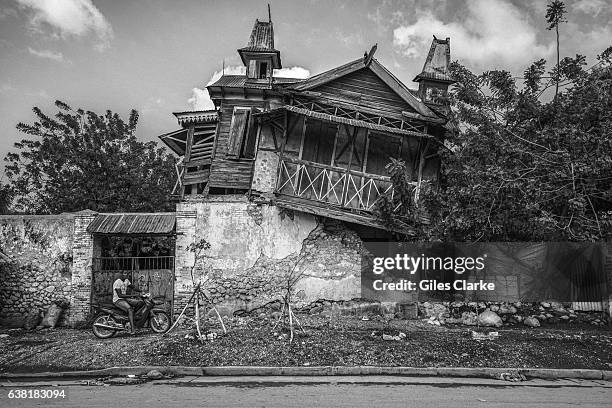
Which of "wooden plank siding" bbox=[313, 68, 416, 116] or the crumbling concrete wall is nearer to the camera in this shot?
the crumbling concrete wall

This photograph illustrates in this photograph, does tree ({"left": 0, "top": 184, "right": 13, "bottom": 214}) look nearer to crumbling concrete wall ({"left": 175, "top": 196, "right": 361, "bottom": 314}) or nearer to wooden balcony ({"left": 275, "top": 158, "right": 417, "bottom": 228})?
crumbling concrete wall ({"left": 175, "top": 196, "right": 361, "bottom": 314})

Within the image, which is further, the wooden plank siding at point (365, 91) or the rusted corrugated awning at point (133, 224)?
the wooden plank siding at point (365, 91)

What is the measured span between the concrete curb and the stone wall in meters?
5.12

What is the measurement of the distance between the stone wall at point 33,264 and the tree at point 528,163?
33.2 feet

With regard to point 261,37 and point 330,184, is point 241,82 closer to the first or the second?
point 261,37

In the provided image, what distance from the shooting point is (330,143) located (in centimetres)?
1538

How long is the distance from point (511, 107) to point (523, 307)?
597cm

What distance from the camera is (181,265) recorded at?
45.9 feet

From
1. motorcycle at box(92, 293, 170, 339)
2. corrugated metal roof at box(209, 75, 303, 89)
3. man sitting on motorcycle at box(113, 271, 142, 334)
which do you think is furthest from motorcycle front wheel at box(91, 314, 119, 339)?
corrugated metal roof at box(209, 75, 303, 89)

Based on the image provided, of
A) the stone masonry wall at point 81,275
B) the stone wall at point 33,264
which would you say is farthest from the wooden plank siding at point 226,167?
the stone wall at point 33,264

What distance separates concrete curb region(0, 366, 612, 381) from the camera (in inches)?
371

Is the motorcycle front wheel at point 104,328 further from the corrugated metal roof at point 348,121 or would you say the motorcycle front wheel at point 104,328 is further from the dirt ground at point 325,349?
the corrugated metal roof at point 348,121

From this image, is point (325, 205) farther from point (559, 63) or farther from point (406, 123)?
point (559, 63)

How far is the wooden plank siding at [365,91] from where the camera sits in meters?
15.4
